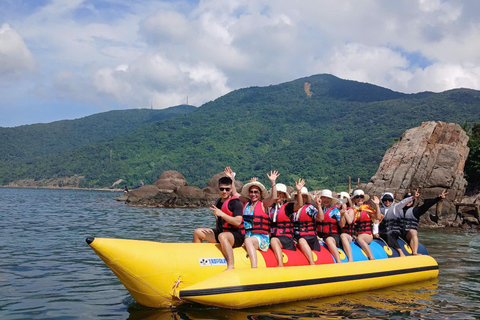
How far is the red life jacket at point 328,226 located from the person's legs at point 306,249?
83cm

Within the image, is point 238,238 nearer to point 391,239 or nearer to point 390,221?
point 391,239

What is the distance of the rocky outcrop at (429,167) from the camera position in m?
21.6

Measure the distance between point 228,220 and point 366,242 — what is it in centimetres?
345

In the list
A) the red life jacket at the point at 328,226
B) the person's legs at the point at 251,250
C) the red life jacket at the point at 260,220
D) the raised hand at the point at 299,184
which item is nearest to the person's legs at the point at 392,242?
the red life jacket at the point at 328,226

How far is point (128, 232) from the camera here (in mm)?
16078

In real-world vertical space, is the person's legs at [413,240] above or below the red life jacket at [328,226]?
below

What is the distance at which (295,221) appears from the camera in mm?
8047

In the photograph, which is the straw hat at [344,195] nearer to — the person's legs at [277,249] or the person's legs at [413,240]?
the person's legs at [413,240]

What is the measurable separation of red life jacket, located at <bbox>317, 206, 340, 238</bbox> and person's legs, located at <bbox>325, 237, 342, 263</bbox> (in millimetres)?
220

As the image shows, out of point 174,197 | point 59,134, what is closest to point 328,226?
point 174,197

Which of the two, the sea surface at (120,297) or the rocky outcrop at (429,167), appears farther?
the rocky outcrop at (429,167)

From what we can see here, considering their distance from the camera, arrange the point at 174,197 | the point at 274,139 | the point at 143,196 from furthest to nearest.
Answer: the point at 274,139
the point at 143,196
the point at 174,197

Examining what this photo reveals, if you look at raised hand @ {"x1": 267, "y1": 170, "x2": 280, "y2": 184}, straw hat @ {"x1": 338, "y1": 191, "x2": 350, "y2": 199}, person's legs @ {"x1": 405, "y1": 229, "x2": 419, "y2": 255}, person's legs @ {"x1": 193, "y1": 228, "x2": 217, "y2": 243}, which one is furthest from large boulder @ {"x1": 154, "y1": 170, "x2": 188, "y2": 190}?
raised hand @ {"x1": 267, "y1": 170, "x2": 280, "y2": 184}

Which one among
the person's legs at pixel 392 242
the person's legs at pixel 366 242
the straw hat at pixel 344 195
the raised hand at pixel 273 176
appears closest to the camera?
the raised hand at pixel 273 176
